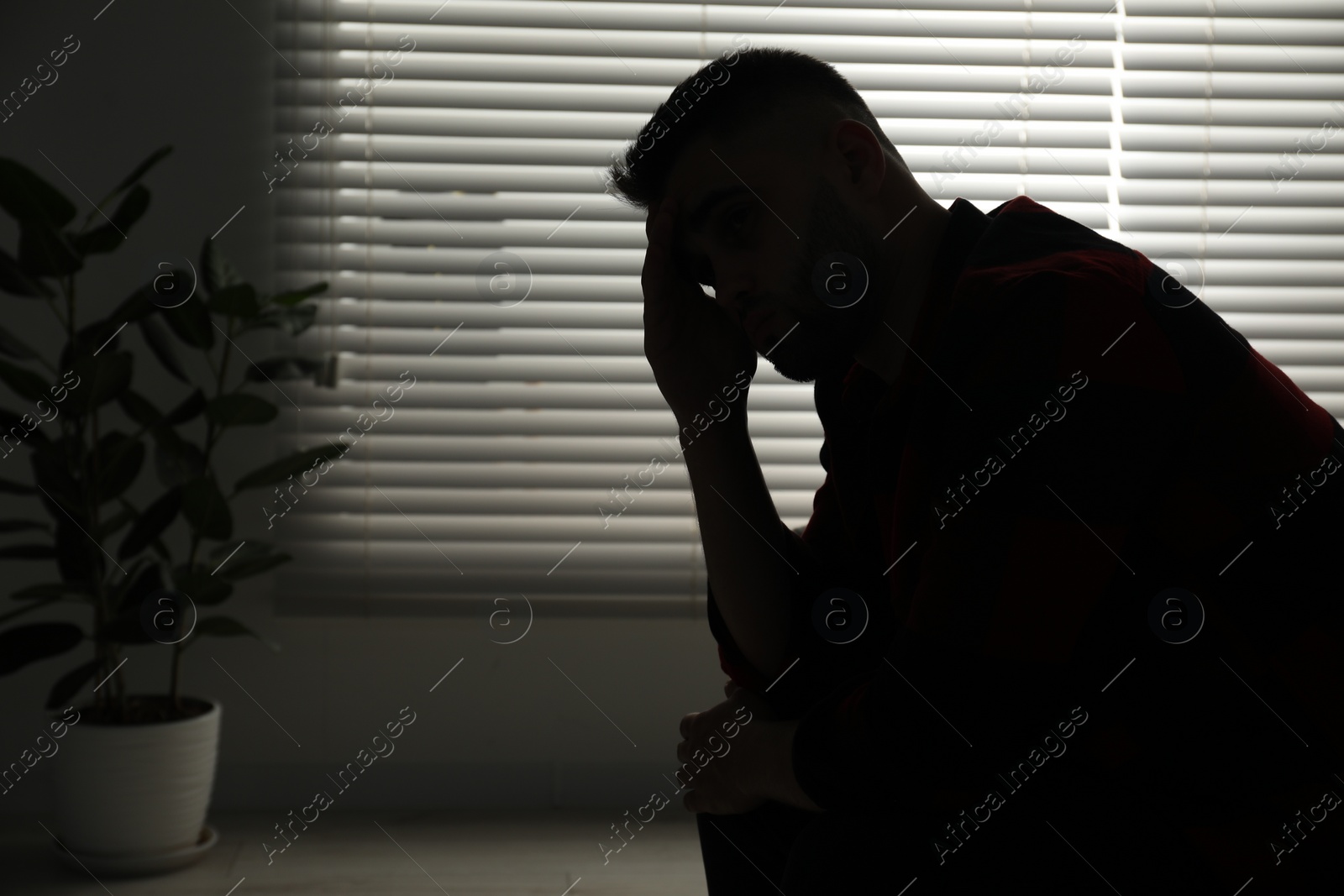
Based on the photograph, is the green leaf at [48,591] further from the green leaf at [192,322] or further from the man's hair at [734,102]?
the man's hair at [734,102]

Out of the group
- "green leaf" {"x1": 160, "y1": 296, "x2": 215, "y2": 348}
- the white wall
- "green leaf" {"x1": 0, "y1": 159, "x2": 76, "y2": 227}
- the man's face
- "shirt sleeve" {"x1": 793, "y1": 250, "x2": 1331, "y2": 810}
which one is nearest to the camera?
"shirt sleeve" {"x1": 793, "y1": 250, "x2": 1331, "y2": 810}

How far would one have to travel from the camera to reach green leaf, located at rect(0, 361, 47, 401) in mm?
1465

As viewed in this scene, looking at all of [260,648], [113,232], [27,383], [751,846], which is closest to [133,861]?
[260,648]

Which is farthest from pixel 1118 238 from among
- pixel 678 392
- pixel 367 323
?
pixel 367 323

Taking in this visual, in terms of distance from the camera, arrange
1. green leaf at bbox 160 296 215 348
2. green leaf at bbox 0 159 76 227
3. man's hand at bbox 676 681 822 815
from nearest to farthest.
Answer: man's hand at bbox 676 681 822 815 < green leaf at bbox 0 159 76 227 < green leaf at bbox 160 296 215 348

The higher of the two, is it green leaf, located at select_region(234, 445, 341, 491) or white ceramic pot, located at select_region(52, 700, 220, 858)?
green leaf, located at select_region(234, 445, 341, 491)

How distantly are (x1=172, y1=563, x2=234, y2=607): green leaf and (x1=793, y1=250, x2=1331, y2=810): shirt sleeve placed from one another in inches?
45.1

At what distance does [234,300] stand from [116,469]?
0.31 m

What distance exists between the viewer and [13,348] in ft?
4.99

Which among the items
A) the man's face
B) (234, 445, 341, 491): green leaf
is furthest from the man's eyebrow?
(234, 445, 341, 491): green leaf

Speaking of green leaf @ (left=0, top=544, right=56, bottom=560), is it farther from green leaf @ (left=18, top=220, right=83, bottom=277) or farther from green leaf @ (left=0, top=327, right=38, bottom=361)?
green leaf @ (left=18, top=220, right=83, bottom=277)

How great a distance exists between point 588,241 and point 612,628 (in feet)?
2.41

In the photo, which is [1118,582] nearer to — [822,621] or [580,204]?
[822,621]

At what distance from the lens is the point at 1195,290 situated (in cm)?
193
